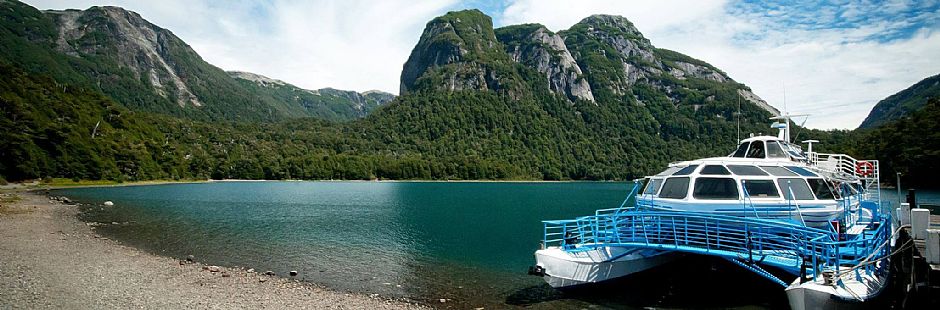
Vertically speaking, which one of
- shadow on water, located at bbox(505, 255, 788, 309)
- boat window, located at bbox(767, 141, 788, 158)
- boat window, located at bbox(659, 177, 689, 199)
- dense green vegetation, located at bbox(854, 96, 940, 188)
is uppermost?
dense green vegetation, located at bbox(854, 96, 940, 188)

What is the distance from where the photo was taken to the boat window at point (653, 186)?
20.3 meters

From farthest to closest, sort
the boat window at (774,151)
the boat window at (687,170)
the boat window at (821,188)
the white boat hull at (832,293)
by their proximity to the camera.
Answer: the boat window at (774,151) < the boat window at (687,170) < the boat window at (821,188) < the white boat hull at (832,293)

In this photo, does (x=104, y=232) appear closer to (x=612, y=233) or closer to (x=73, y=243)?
(x=73, y=243)

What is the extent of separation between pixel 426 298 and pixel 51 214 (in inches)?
1556

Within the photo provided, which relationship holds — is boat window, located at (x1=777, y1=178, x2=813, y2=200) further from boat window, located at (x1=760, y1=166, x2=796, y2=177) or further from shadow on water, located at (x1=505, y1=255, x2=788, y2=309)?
shadow on water, located at (x1=505, y1=255, x2=788, y2=309)

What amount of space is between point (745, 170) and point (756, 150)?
3919 mm

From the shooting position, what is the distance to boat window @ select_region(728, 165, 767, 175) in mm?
17984

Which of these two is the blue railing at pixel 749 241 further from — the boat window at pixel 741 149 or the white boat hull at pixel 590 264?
the boat window at pixel 741 149

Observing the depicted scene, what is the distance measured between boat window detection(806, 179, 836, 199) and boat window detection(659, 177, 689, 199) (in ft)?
15.2

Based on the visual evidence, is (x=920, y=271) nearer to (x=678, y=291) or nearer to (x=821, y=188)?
(x=821, y=188)

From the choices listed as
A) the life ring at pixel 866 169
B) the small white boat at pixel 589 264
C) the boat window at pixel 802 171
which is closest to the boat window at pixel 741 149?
the boat window at pixel 802 171

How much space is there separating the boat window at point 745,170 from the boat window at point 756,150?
11.1ft

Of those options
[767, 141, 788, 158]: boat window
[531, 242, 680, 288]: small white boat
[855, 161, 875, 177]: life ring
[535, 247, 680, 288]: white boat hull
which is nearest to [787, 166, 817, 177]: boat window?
[767, 141, 788, 158]: boat window

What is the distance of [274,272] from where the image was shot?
2220cm
